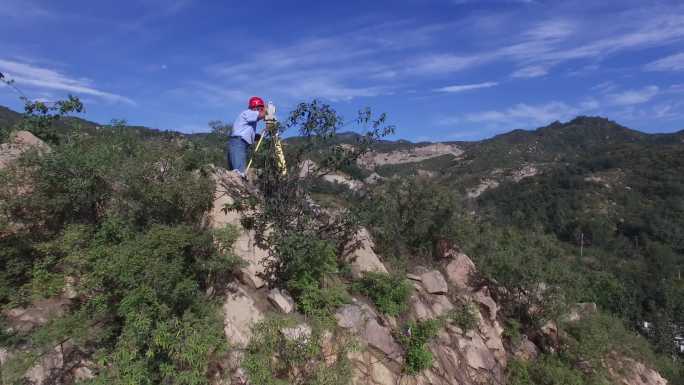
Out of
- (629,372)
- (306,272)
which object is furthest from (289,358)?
(629,372)

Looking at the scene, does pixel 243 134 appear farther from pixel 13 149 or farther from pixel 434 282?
pixel 434 282

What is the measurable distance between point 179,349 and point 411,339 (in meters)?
3.03

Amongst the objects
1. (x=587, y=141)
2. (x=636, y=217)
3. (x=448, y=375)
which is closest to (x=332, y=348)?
(x=448, y=375)

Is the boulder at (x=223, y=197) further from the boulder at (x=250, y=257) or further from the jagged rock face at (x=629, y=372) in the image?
the jagged rock face at (x=629, y=372)

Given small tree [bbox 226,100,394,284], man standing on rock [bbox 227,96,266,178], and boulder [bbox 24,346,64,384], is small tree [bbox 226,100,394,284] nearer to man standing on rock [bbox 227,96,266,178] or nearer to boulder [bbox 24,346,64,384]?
man standing on rock [bbox 227,96,266,178]

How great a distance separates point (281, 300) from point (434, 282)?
326 cm

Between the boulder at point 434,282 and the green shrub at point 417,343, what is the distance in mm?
1192

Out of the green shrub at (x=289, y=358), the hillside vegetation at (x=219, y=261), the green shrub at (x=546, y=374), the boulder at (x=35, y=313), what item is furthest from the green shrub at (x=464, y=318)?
the boulder at (x=35, y=313)

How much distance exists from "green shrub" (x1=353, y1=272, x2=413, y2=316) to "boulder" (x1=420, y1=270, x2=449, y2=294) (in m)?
1.06

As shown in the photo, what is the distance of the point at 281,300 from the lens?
15.0 feet

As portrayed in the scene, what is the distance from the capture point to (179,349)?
3.58 metres

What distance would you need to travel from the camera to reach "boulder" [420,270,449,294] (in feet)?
21.9

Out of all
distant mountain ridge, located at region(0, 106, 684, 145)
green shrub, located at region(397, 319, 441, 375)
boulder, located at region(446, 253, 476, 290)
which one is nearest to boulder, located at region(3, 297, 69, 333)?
green shrub, located at region(397, 319, 441, 375)

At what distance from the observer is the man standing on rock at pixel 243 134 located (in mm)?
5953
